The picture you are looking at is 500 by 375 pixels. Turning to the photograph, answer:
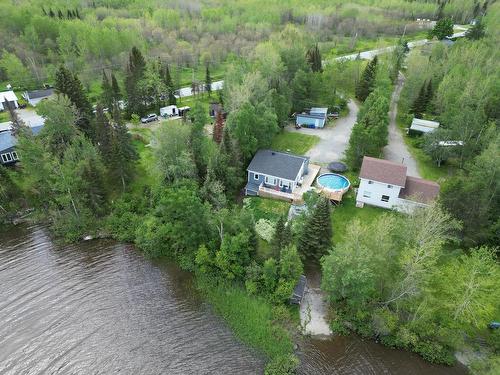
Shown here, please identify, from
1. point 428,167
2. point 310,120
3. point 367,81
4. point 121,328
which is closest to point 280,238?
point 121,328

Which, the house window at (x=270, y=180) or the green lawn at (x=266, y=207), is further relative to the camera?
the house window at (x=270, y=180)

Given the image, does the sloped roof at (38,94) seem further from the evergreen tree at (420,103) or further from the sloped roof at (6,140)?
the evergreen tree at (420,103)

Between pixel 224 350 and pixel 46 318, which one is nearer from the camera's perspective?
pixel 224 350

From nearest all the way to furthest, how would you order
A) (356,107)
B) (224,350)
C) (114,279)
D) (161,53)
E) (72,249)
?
1. (224,350)
2. (114,279)
3. (72,249)
4. (356,107)
5. (161,53)

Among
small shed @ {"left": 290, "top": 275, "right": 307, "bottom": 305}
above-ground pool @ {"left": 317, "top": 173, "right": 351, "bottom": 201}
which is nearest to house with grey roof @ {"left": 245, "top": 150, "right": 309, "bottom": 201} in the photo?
above-ground pool @ {"left": 317, "top": 173, "right": 351, "bottom": 201}

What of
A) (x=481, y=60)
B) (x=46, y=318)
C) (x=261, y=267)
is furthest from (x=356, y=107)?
(x=46, y=318)

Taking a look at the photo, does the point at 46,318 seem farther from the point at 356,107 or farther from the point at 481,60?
the point at 481,60

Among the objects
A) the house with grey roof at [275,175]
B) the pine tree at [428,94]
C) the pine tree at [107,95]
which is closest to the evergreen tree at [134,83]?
the pine tree at [107,95]
